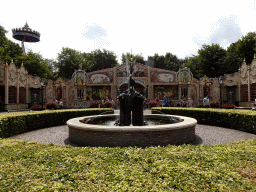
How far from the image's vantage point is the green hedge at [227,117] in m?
8.34

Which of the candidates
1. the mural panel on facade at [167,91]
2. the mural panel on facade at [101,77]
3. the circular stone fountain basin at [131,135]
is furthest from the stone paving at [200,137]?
the mural panel on facade at [101,77]

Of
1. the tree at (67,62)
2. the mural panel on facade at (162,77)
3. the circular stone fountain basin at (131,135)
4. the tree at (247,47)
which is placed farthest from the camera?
the tree at (67,62)

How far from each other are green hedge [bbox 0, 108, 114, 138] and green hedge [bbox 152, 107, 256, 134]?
6.67m

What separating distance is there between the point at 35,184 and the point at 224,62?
120 feet

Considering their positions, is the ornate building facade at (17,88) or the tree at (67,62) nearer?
the ornate building facade at (17,88)

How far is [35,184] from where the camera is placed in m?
2.23

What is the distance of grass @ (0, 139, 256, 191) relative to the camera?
2.17 metres

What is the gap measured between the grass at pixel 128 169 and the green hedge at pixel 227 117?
5880 millimetres

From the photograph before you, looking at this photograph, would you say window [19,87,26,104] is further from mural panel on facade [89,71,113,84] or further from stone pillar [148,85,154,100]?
stone pillar [148,85,154,100]

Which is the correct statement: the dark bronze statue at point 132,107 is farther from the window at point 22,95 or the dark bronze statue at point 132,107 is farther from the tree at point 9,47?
the tree at point 9,47

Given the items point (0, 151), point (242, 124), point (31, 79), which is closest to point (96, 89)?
point (31, 79)

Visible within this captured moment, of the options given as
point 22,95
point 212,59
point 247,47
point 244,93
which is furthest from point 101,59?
point 244,93

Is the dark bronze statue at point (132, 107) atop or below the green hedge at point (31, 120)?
atop

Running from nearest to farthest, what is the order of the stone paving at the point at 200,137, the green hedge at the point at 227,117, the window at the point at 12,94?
the stone paving at the point at 200,137
the green hedge at the point at 227,117
the window at the point at 12,94
